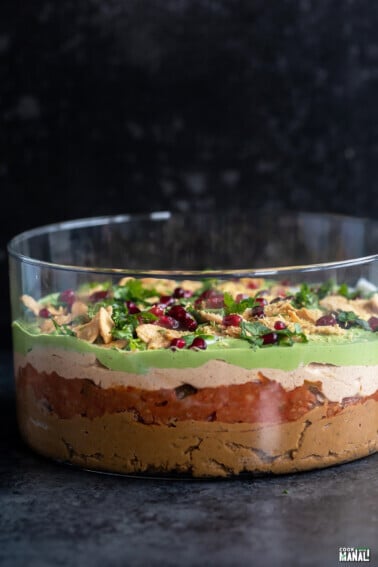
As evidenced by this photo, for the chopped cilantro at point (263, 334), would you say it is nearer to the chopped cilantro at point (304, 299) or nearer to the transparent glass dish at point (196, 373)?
the transparent glass dish at point (196, 373)

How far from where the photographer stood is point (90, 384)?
8.58 feet

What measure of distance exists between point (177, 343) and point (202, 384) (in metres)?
0.13

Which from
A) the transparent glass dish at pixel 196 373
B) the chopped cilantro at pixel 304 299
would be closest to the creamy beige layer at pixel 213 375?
the transparent glass dish at pixel 196 373

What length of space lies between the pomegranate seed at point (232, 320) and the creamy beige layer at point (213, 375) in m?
0.15

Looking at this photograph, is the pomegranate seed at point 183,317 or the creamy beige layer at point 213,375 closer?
the creamy beige layer at point 213,375

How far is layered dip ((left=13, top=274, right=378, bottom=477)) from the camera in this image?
2537 millimetres

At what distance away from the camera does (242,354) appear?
2.51 meters

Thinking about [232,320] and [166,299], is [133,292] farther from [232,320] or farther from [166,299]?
[232,320]

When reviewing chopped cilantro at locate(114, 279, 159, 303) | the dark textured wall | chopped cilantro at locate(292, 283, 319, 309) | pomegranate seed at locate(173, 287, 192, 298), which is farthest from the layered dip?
the dark textured wall

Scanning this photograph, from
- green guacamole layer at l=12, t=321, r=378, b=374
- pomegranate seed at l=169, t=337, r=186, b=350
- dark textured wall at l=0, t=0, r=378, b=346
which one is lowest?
green guacamole layer at l=12, t=321, r=378, b=374

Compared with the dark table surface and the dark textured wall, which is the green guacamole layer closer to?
the dark table surface

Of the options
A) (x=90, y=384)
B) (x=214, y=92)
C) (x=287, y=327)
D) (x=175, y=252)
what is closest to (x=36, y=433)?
(x=90, y=384)

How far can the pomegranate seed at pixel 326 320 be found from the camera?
2.69 metres

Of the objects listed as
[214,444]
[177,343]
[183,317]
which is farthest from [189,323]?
[214,444]
